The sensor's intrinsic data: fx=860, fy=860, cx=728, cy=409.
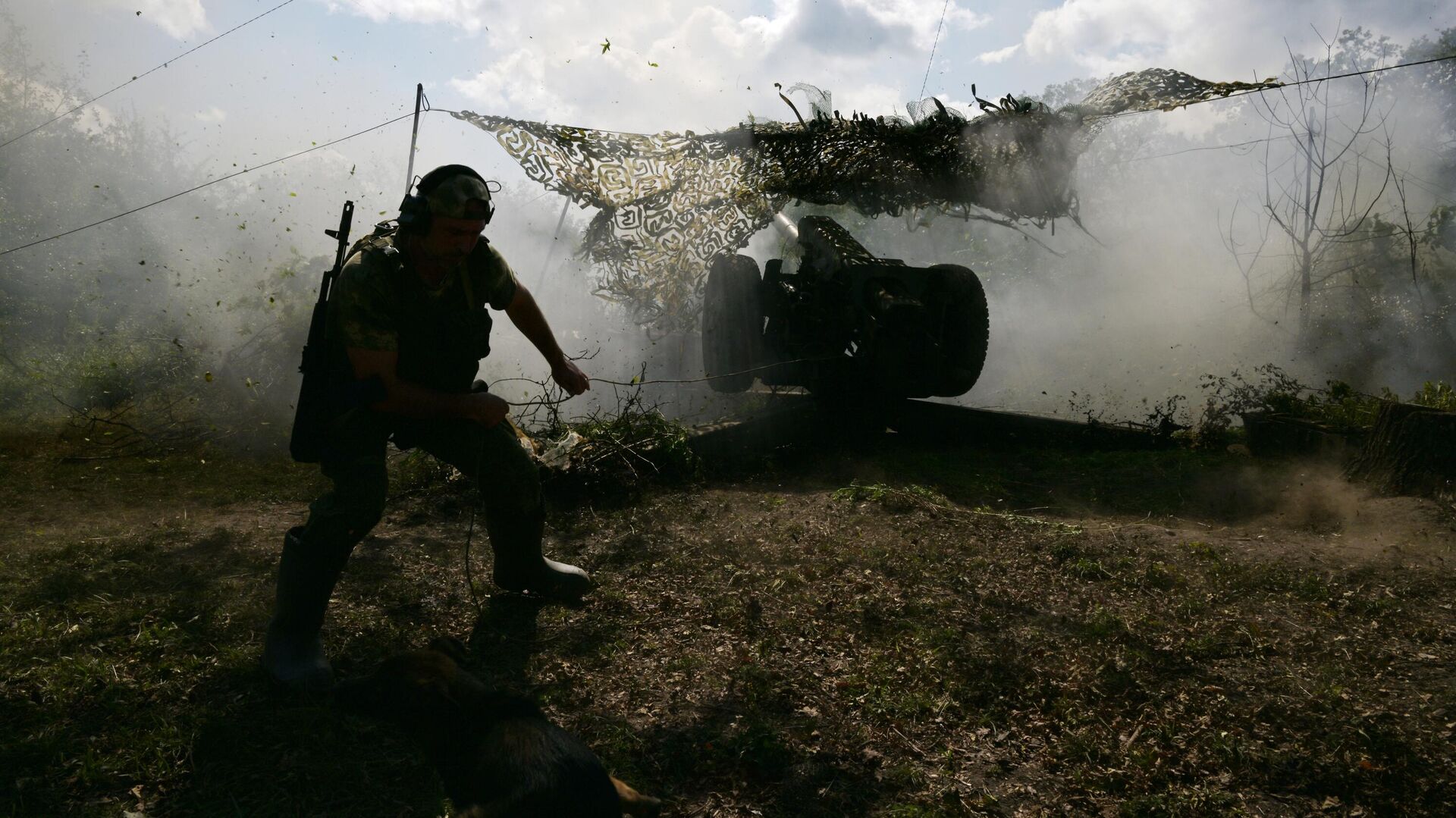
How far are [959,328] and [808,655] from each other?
5.41m

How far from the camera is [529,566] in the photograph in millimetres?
3697

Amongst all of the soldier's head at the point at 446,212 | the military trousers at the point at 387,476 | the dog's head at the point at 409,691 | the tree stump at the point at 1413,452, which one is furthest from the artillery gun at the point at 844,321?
the dog's head at the point at 409,691

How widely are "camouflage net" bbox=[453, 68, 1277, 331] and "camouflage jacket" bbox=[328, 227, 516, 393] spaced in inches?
178

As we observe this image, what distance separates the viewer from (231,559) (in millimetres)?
4320

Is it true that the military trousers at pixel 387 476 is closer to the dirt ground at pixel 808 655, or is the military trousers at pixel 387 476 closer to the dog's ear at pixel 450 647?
the dirt ground at pixel 808 655

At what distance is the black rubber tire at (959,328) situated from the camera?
8.03 metres

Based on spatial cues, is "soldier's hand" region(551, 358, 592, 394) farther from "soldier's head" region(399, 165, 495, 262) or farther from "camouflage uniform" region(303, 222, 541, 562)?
"soldier's head" region(399, 165, 495, 262)

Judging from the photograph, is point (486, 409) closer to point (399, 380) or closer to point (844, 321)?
point (399, 380)

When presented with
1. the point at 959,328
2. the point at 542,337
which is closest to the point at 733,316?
the point at 959,328

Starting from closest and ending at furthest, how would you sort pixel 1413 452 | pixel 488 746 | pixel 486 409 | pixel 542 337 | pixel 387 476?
pixel 488 746
pixel 486 409
pixel 387 476
pixel 542 337
pixel 1413 452

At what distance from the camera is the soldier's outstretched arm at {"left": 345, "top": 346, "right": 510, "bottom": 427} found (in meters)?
3.00

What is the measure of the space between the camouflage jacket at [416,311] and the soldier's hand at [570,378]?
1.00ft

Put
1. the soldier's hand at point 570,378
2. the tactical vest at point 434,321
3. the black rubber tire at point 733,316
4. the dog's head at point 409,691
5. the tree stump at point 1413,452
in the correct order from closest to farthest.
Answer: the dog's head at point 409,691 < the tactical vest at point 434,321 < the soldier's hand at point 570,378 < the tree stump at point 1413,452 < the black rubber tire at point 733,316

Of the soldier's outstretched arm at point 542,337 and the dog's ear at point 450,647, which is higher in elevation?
the soldier's outstretched arm at point 542,337
